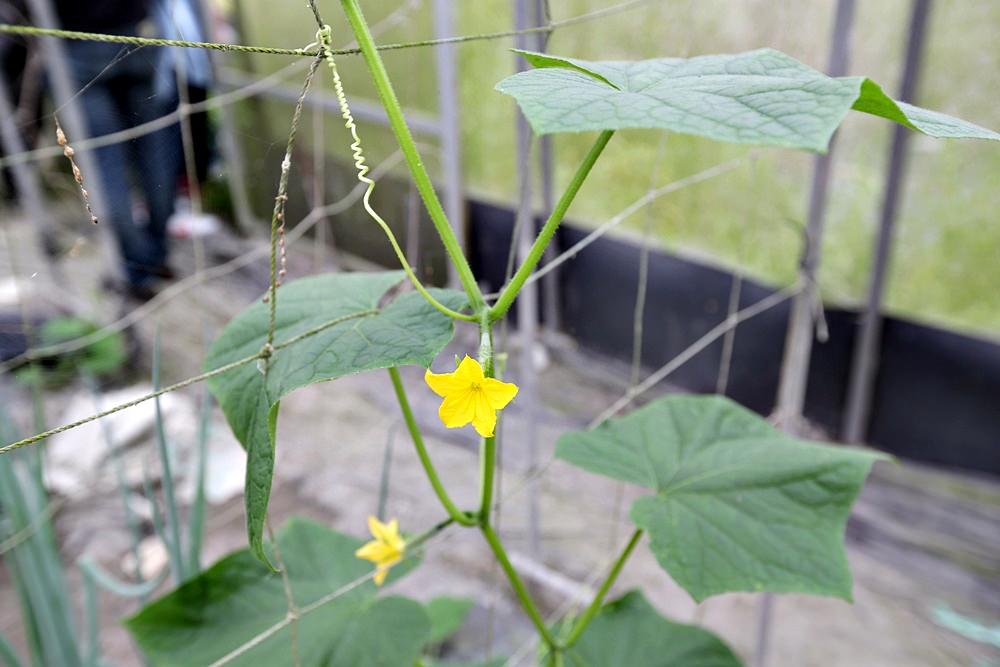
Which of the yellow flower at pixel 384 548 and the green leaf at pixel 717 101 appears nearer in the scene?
the green leaf at pixel 717 101

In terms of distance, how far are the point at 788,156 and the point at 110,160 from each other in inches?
92.8

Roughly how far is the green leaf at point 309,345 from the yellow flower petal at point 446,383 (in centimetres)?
2

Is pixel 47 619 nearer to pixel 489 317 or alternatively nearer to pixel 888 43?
pixel 489 317

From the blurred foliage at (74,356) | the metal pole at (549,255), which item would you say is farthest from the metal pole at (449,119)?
the blurred foliage at (74,356)

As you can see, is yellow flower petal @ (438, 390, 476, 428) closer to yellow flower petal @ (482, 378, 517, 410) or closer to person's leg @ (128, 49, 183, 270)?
yellow flower petal @ (482, 378, 517, 410)

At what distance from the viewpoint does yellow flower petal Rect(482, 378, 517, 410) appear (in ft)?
1.29

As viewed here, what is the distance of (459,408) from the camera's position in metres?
0.41

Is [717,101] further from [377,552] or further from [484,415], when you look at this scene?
[377,552]

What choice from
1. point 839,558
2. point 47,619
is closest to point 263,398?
point 839,558

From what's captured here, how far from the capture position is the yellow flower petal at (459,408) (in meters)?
0.40

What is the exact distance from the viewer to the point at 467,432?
2.16m

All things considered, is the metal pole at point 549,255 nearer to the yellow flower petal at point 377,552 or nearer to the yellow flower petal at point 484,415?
the yellow flower petal at point 377,552

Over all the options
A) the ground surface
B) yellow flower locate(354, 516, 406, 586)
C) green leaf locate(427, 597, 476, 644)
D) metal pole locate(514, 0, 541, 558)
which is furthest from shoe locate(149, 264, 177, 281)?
yellow flower locate(354, 516, 406, 586)

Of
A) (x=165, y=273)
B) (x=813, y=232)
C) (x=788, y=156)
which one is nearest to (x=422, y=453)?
(x=813, y=232)
